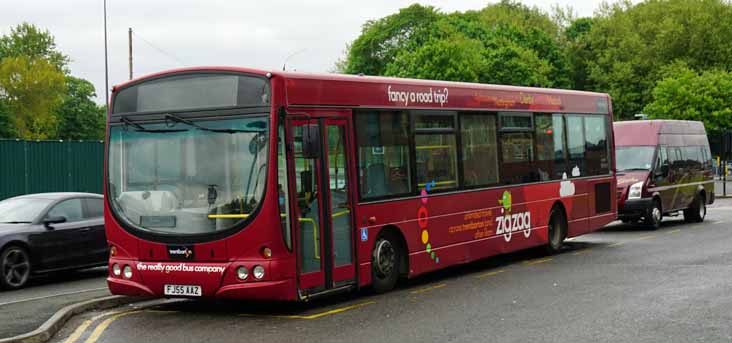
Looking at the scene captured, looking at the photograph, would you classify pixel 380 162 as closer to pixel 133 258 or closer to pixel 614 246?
pixel 133 258

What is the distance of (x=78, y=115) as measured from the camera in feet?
338

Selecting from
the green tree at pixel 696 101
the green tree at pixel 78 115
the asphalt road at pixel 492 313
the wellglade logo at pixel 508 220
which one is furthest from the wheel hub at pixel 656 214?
the green tree at pixel 78 115

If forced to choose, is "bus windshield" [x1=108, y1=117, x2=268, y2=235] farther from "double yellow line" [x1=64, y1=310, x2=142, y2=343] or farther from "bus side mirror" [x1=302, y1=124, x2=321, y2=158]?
"double yellow line" [x1=64, y1=310, x2=142, y2=343]

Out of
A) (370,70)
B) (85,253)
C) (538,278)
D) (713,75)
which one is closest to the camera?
(538,278)

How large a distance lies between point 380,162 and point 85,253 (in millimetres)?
5768

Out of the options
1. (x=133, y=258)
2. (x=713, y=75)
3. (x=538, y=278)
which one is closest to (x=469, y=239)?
(x=538, y=278)

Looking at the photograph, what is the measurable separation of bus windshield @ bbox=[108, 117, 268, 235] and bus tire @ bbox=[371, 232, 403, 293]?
2431 mm

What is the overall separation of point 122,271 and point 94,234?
192 inches

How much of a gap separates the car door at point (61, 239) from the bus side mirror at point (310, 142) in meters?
6.12

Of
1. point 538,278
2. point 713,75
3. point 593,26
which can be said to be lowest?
point 538,278

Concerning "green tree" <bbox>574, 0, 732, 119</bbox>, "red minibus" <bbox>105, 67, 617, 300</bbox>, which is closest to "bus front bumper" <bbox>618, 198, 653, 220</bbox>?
"red minibus" <bbox>105, 67, 617, 300</bbox>

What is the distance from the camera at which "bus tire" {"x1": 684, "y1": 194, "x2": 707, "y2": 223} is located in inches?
1033

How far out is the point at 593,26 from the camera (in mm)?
81625

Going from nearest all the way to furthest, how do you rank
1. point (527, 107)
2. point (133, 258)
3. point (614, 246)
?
1. point (133, 258)
2. point (527, 107)
3. point (614, 246)
